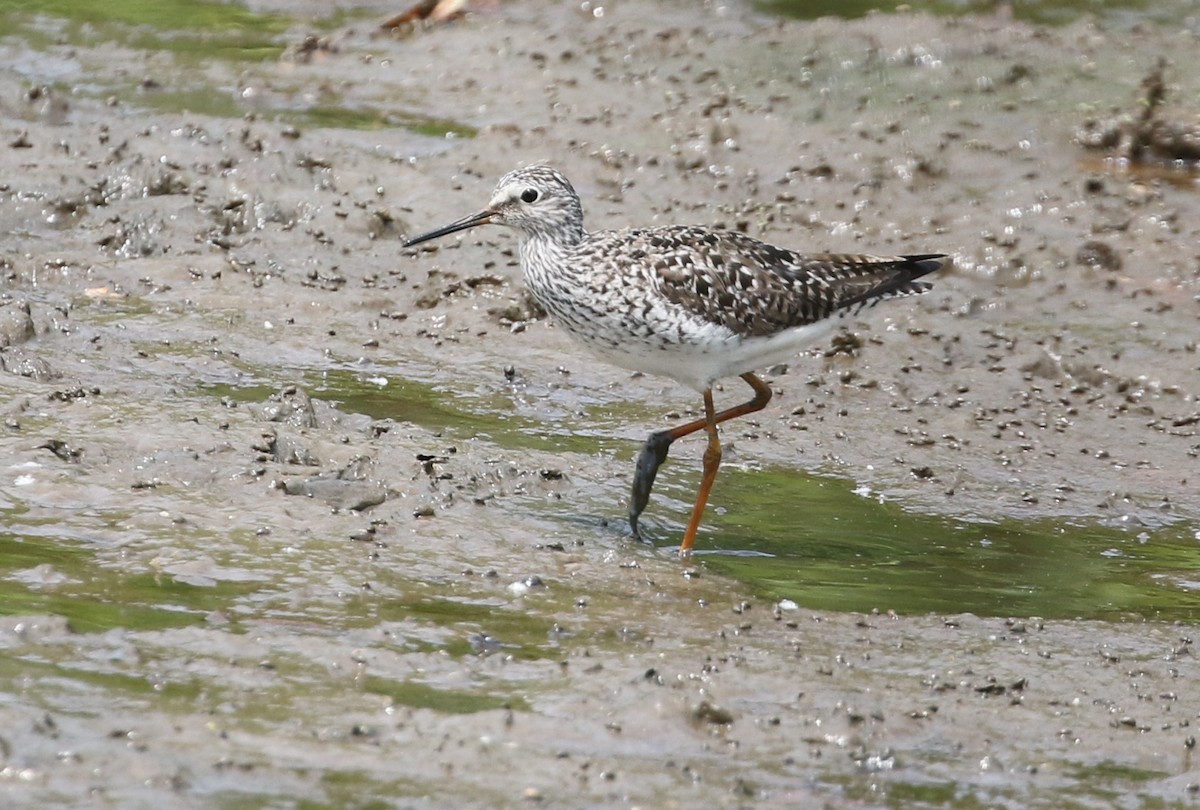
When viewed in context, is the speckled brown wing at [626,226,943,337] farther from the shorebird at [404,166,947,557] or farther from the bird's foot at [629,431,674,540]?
the bird's foot at [629,431,674,540]

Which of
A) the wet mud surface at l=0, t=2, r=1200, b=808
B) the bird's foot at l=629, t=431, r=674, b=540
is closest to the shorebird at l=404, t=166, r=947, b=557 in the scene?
the bird's foot at l=629, t=431, r=674, b=540

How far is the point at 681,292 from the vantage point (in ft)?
25.3

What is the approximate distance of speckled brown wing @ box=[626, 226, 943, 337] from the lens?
7797 millimetres

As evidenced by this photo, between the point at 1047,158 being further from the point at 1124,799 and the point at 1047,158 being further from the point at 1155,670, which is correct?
the point at 1124,799

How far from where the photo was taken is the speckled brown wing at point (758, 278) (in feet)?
25.6

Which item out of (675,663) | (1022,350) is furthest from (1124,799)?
(1022,350)

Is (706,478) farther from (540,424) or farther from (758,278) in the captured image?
(540,424)

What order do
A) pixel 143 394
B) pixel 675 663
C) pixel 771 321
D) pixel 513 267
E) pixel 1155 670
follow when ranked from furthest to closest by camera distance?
pixel 513 267
pixel 143 394
pixel 771 321
pixel 1155 670
pixel 675 663

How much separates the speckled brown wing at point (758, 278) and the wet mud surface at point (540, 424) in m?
1.01

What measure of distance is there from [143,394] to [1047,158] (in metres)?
6.97

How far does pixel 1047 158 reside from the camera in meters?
12.3

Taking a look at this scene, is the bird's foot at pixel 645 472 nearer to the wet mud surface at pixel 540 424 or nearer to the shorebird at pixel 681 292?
the shorebird at pixel 681 292

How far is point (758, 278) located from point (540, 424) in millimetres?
1736

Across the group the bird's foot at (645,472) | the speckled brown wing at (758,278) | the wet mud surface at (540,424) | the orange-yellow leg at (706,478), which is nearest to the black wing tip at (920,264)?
the speckled brown wing at (758,278)
